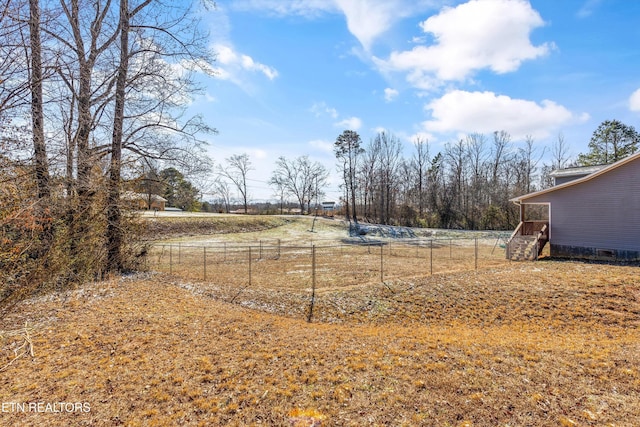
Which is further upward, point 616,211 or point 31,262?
point 616,211

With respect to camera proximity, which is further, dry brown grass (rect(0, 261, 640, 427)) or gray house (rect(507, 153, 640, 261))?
gray house (rect(507, 153, 640, 261))

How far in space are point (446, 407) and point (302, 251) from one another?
67.4ft

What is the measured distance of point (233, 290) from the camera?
976cm

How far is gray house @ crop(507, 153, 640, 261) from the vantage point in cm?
1326

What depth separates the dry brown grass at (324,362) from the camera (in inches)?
121

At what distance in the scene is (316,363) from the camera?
427 cm

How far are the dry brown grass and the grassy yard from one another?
0.02 m

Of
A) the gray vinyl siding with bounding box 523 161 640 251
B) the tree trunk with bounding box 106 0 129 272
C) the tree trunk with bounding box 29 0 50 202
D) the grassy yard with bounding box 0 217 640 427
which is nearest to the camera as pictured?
the grassy yard with bounding box 0 217 640 427

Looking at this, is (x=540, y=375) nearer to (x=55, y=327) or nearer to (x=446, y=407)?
(x=446, y=407)

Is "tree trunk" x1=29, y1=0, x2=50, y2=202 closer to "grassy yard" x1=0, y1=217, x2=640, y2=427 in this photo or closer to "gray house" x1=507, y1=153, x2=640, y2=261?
"grassy yard" x1=0, y1=217, x2=640, y2=427

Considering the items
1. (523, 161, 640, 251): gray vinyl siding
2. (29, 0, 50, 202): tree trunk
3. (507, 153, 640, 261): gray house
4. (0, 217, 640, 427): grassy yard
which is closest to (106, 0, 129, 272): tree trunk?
(0, 217, 640, 427): grassy yard

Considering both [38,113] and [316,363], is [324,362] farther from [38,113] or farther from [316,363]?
[38,113]

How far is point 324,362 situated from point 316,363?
13 cm

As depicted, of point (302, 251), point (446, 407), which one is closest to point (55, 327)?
point (446, 407)
